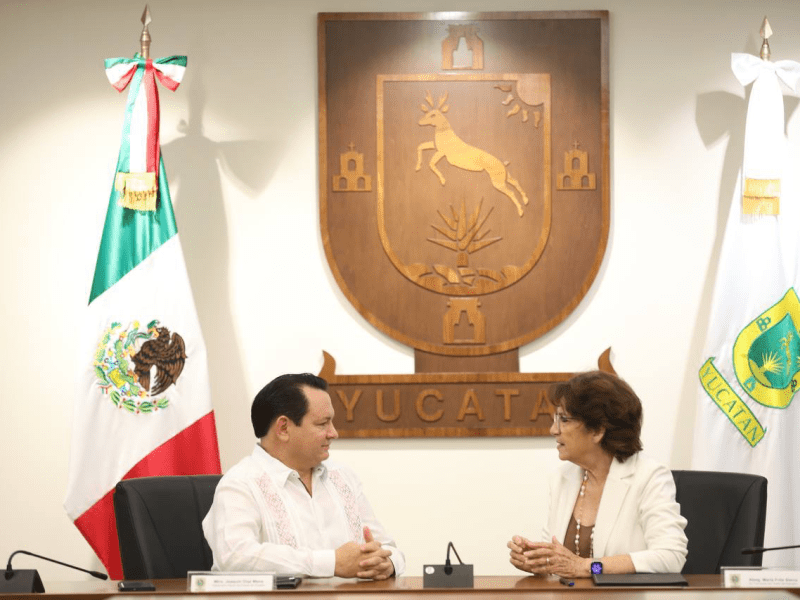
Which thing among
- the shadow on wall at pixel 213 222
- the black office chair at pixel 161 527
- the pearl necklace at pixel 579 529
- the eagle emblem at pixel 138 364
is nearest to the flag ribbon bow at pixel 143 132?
the shadow on wall at pixel 213 222

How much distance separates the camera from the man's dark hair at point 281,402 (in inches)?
112

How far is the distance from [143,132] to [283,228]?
2.36 feet

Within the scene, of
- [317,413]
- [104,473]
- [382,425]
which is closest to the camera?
[317,413]

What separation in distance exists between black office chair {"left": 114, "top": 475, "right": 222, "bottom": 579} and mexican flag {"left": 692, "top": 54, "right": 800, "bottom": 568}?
212cm

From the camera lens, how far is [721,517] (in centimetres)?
304

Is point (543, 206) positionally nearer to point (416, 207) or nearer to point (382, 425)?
point (416, 207)

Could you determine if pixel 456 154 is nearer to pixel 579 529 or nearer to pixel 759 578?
pixel 579 529

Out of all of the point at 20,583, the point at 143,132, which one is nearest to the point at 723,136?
the point at 143,132

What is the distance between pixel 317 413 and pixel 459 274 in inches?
64.1

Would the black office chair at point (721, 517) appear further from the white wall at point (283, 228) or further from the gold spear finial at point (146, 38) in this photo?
the gold spear finial at point (146, 38)

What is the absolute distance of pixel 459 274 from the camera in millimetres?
4344

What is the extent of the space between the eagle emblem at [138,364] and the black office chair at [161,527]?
3.34 feet

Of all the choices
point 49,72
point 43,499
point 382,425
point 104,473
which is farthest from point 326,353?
point 49,72

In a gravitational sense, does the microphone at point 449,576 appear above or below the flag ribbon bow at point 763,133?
below
